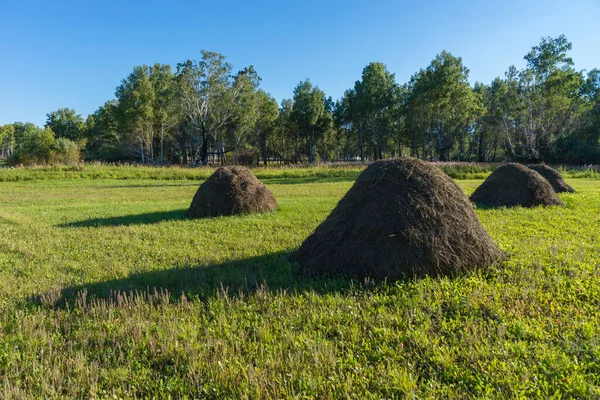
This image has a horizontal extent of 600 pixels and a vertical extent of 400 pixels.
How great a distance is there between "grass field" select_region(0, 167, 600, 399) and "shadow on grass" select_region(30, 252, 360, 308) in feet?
0.11

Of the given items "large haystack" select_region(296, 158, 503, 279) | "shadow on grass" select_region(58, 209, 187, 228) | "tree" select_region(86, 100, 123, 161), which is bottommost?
"shadow on grass" select_region(58, 209, 187, 228)

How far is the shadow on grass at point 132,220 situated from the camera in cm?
1049

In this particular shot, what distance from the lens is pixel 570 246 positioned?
6.45 meters

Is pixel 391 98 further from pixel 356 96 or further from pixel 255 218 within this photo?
pixel 255 218

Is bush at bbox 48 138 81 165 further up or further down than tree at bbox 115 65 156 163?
further down

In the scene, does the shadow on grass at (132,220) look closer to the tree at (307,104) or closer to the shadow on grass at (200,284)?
the shadow on grass at (200,284)

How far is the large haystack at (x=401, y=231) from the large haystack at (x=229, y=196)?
6425 mm

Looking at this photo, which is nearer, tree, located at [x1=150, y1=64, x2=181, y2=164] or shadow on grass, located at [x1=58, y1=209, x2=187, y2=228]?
shadow on grass, located at [x1=58, y1=209, x2=187, y2=228]

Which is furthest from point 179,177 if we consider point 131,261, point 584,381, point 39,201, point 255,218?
point 584,381

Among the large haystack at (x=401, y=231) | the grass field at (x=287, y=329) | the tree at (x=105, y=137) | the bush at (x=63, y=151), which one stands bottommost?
the grass field at (x=287, y=329)

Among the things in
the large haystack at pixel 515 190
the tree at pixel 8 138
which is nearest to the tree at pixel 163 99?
the large haystack at pixel 515 190

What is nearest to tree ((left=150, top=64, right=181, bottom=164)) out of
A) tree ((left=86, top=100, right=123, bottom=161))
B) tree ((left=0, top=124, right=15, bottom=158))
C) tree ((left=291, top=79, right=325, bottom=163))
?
tree ((left=86, top=100, right=123, bottom=161))

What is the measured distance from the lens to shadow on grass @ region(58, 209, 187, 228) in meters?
10.5

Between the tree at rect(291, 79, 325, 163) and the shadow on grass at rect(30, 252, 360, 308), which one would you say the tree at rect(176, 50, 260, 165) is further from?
the shadow on grass at rect(30, 252, 360, 308)
